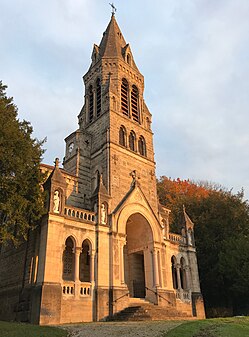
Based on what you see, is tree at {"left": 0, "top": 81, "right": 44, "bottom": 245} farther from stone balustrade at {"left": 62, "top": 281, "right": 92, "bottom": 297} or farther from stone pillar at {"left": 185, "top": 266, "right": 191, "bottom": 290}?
stone pillar at {"left": 185, "top": 266, "right": 191, "bottom": 290}

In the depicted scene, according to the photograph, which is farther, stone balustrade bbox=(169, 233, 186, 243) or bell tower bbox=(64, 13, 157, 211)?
stone balustrade bbox=(169, 233, 186, 243)

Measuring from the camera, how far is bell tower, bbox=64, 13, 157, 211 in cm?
2486

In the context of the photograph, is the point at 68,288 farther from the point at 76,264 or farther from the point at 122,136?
the point at 122,136

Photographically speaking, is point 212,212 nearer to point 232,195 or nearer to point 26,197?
point 232,195

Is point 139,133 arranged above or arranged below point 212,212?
above

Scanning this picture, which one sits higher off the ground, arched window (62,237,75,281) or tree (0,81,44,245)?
tree (0,81,44,245)

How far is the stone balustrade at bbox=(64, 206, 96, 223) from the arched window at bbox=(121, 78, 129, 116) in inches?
460

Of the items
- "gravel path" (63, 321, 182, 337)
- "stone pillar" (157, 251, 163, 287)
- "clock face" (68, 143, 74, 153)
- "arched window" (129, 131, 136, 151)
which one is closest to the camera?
"gravel path" (63, 321, 182, 337)

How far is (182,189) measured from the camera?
158ft

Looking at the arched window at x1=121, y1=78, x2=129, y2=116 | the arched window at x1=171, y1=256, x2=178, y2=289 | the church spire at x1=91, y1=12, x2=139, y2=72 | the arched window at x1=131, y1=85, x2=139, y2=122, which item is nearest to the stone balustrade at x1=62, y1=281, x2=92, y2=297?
the arched window at x1=171, y1=256, x2=178, y2=289

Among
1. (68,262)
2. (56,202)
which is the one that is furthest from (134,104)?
(68,262)

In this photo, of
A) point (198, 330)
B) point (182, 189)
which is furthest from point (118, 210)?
point (182, 189)

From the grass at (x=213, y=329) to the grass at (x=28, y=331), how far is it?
188 inches

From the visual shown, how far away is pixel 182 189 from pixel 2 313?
33.7 meters
